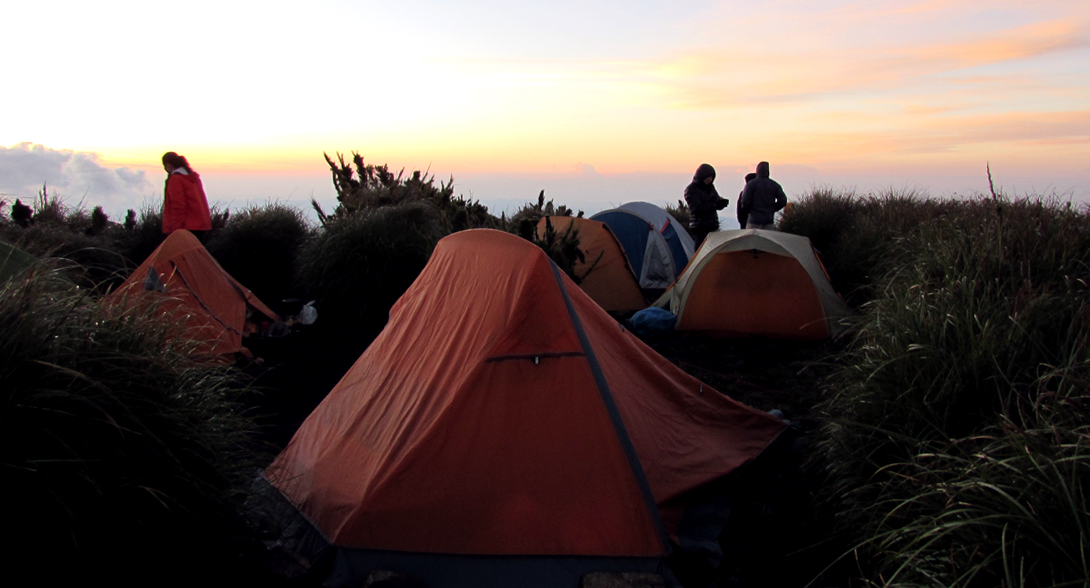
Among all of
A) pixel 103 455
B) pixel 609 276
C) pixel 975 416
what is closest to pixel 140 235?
pixel 609 276

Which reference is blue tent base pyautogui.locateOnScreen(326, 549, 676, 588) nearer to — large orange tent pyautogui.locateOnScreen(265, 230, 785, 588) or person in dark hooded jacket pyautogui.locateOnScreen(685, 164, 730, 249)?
large orange tent pyautogui.locateOnScreen(265, 230, 785, 588)

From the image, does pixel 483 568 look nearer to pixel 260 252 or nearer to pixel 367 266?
pixel 367 266

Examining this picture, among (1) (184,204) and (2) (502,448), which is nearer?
(2) (502,448)

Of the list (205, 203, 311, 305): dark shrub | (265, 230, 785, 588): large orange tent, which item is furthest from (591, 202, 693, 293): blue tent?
(265, 230, 785, 588): large orange tent

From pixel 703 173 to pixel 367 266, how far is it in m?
5.52

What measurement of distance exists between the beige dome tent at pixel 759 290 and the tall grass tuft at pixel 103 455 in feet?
20.9

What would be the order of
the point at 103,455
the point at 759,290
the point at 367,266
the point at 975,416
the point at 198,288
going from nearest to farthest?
the point at 103,455, the point at 975,416, the point at 198,288, the point at 759,290, the point at 367,266

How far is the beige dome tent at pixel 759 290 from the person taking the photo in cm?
837

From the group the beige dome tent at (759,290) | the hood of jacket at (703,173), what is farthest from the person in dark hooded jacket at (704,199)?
the beige dome tent at (759,290)

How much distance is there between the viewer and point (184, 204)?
9633mm

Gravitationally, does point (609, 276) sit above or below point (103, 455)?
below

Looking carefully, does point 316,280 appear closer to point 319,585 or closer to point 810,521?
point 319,585

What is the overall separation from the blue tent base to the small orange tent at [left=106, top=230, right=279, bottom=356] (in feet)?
13.5

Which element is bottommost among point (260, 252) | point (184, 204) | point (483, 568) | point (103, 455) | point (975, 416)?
point (483, 568)
